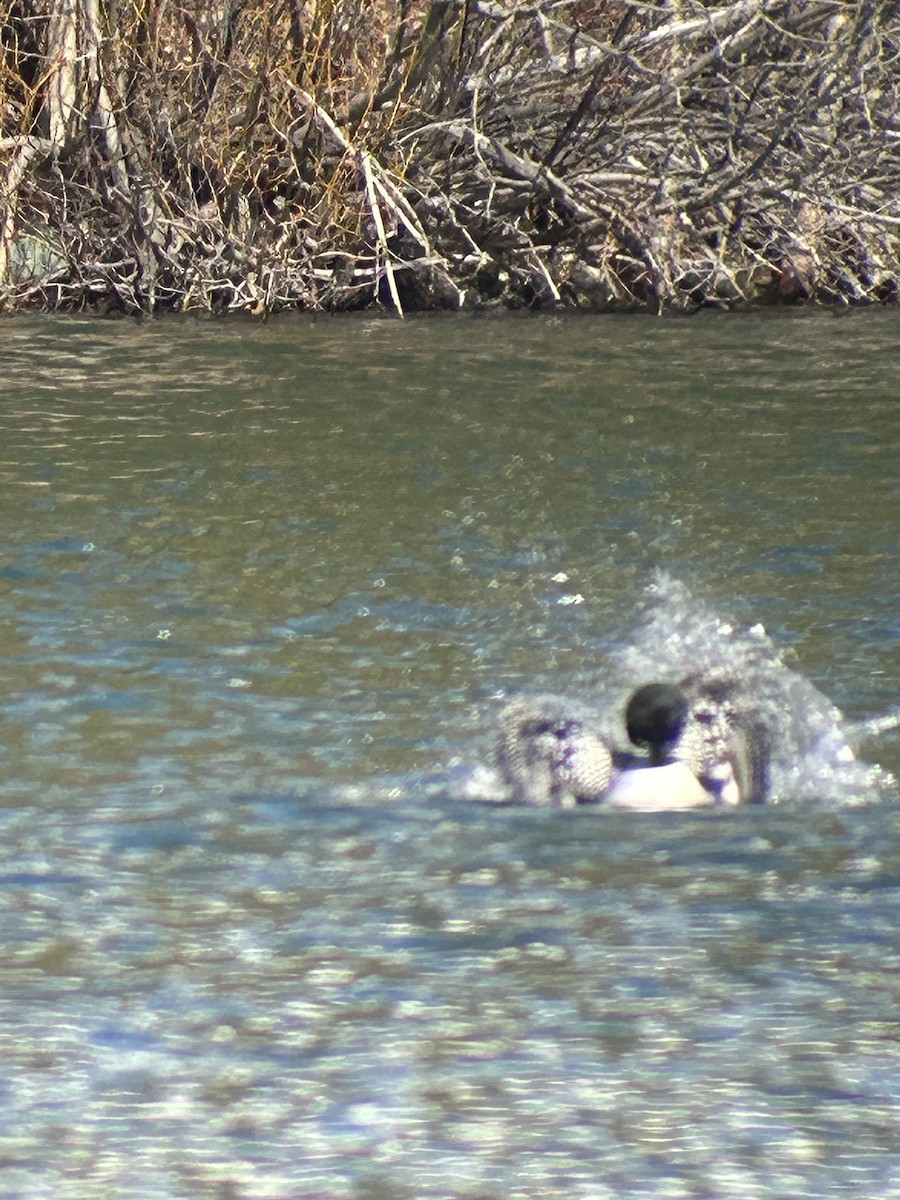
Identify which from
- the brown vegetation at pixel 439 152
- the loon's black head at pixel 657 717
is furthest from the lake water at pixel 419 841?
the brown vegetation at pixel 439 152

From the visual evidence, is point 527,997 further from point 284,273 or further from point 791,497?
point 284,273

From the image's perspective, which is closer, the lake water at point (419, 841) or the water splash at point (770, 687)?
the lake water at point (419, 841)

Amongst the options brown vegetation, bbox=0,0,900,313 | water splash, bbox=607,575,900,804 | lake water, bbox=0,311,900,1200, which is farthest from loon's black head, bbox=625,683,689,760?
brown vegetation, bbox=0,0,900,313

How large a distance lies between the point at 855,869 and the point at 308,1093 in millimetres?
1382

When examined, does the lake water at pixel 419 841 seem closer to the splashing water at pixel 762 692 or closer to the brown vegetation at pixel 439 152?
the splashing water at pixel 762 692

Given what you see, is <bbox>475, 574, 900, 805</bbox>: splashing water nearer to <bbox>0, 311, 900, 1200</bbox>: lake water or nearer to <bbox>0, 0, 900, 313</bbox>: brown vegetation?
<bbox>0, 311, 900, 1200</bbox>: lake water

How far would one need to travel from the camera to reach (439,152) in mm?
13938

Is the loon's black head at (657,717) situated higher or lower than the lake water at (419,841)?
higher

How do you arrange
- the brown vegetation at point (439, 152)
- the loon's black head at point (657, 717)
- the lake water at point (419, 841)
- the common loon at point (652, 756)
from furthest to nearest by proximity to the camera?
the brown vegetation at point (439, 152) → the loon's black head at point (657, 717) → the common loon at point (652, 756) → the lake water at point (419, 841)

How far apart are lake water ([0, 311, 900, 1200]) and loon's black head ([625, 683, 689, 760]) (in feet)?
0.91

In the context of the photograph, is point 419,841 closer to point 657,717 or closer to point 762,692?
point 657,717

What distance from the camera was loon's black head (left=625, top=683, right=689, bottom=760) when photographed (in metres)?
4.75

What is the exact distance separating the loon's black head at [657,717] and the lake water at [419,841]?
0.28 m

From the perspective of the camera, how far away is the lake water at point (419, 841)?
10.3 ft
